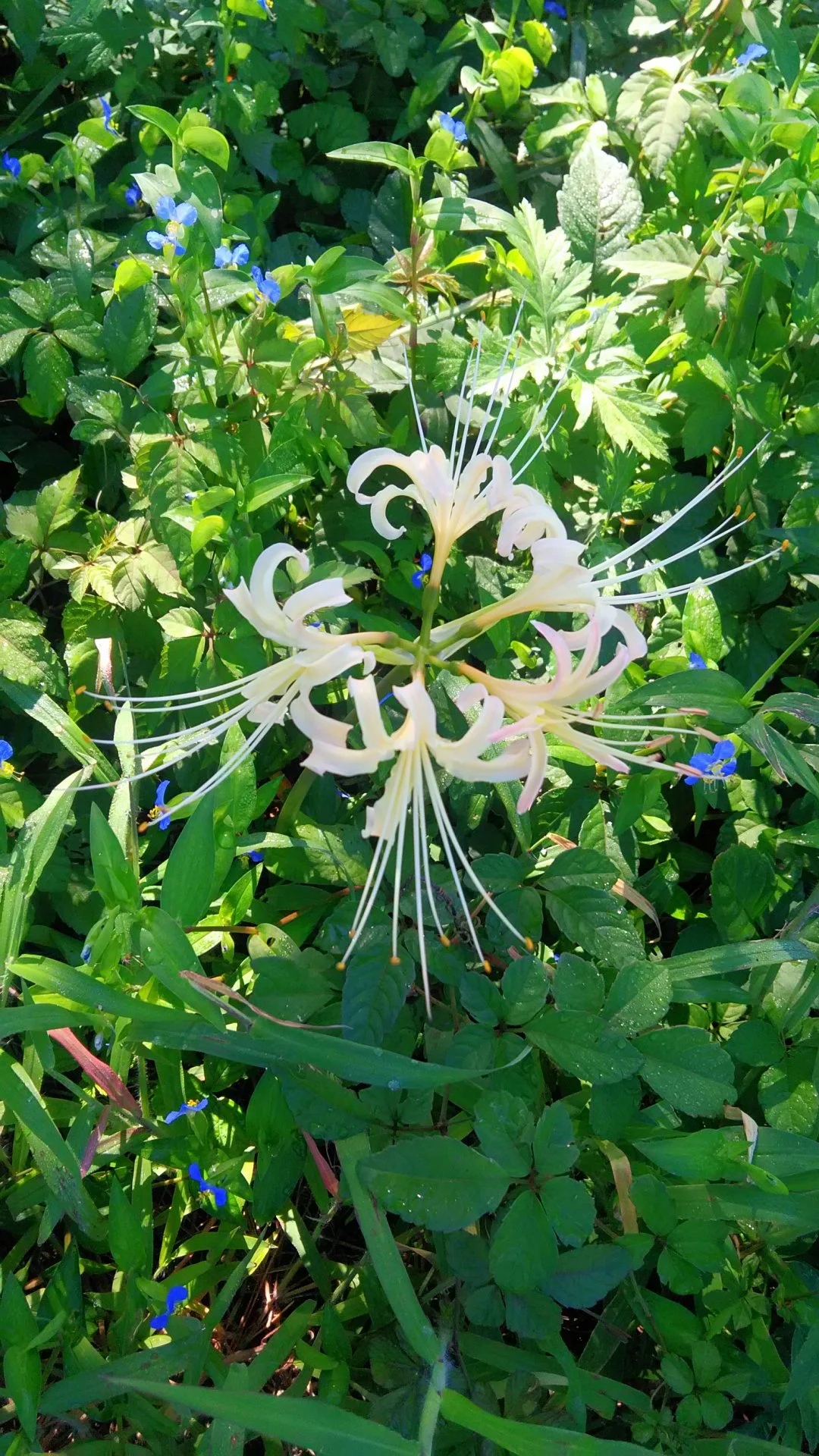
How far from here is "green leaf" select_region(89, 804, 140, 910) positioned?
1.39 metres

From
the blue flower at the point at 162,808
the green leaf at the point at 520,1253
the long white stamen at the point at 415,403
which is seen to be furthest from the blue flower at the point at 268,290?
the green leaf at the point at 520,1253

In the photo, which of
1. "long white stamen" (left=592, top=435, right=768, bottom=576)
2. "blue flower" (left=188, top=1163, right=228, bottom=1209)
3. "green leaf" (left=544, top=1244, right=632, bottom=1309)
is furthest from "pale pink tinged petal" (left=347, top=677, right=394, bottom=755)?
"blue flower" (left=188, top=1163, right=228, bottom=1209)

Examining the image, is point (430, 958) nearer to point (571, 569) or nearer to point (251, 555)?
point (571, 569)

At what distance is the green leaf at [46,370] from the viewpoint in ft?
5.91

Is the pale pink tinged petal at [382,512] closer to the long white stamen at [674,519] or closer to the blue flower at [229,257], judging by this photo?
the long white stamen at [674,519]

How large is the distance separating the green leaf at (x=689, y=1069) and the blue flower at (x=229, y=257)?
1.36 m

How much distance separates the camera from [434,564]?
1289 millimetres

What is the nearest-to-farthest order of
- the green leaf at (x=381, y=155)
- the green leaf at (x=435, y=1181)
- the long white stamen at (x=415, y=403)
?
the green leaf at (x=435, y=1181) < the long white stamen at (x=415, y=403) < the green leaf at (x=381, y=155)

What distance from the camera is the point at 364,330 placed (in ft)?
5.72

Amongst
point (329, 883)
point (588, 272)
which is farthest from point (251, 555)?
point (588, 272)

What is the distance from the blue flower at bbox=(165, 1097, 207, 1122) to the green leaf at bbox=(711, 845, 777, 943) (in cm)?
80

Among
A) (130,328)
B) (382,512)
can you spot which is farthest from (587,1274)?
(130,328)

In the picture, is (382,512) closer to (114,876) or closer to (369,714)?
(369,714)

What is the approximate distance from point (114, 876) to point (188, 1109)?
364 mm
